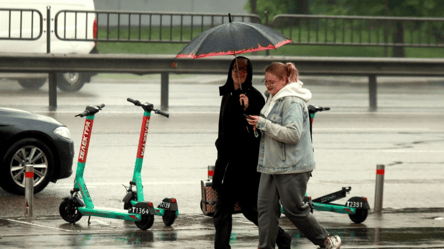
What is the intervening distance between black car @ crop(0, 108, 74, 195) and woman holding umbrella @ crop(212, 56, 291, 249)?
12.3ft

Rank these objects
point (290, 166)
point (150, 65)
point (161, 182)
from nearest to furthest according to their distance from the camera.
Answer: point (290, 166) < point (161, 182) < point (150, 65)

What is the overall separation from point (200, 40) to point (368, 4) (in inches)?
1243

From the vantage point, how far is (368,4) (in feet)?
121

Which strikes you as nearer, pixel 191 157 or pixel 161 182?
pixel 161 182

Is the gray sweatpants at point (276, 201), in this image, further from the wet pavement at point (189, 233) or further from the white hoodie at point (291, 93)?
the wet pavement at point (189, 233)

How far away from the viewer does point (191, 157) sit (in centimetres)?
1271

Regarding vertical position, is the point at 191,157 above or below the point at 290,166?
below

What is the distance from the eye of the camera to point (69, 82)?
24.7 meters

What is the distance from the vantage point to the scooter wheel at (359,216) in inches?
325

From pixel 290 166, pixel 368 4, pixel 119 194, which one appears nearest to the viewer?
pixel 290 166

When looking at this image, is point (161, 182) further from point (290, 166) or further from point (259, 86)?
point (259, 86)

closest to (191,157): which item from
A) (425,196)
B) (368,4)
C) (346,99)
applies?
(425,196)

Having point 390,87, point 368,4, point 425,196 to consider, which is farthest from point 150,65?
point 368,4

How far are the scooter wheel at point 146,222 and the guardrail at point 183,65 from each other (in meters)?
10.2
